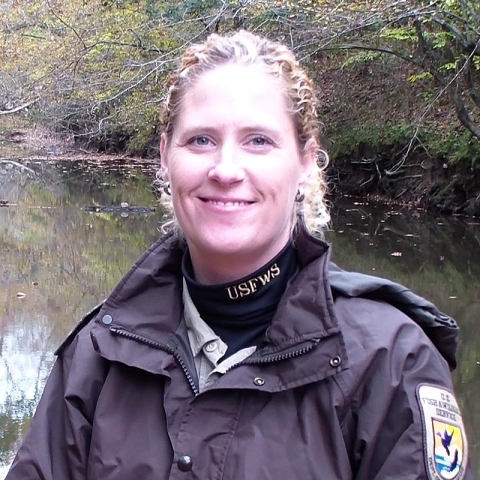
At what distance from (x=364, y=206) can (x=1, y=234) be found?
707 cm

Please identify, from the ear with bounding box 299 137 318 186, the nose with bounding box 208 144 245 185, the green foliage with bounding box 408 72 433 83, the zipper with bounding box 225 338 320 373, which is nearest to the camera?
the zipper with bounding box 225 338 320 373

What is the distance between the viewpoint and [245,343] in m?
1.66

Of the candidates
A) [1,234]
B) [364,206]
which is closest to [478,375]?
[1,234]

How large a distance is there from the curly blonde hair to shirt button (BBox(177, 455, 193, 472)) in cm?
60

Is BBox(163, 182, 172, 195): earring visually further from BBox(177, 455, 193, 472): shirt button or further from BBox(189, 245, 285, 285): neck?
BBox(177, 455, 193, 472): shirt button

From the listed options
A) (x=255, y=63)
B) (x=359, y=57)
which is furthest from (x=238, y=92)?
(x=359, y=57)

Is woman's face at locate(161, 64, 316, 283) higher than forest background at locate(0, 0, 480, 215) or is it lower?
lower

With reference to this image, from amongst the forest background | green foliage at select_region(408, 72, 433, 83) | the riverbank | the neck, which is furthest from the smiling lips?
green foliage at select_region(408, 72, 433, 83)

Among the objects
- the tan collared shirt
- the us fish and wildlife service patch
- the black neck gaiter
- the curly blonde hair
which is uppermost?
the curly blonde hair

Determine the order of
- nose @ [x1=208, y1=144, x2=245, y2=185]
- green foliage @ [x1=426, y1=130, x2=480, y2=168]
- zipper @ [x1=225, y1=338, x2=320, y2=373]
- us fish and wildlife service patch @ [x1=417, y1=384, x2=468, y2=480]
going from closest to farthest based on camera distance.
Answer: us fish and wildlife service patch @ [x1=417, y1=384, x2=468, y2=480] → zipper @ [x1=225, y1=338, x2=320, y2=373] → nose @ [x1=208, y1=144, x2=245, y2=185] → green foliage @ [x1=426, y1=130, x2=480, y2=168]

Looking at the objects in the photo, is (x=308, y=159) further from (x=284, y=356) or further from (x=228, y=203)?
(x=284, y=356)

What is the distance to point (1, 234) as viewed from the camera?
1113 cm

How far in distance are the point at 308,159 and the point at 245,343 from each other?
1.55ft

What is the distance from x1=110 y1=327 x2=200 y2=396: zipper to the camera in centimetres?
159
